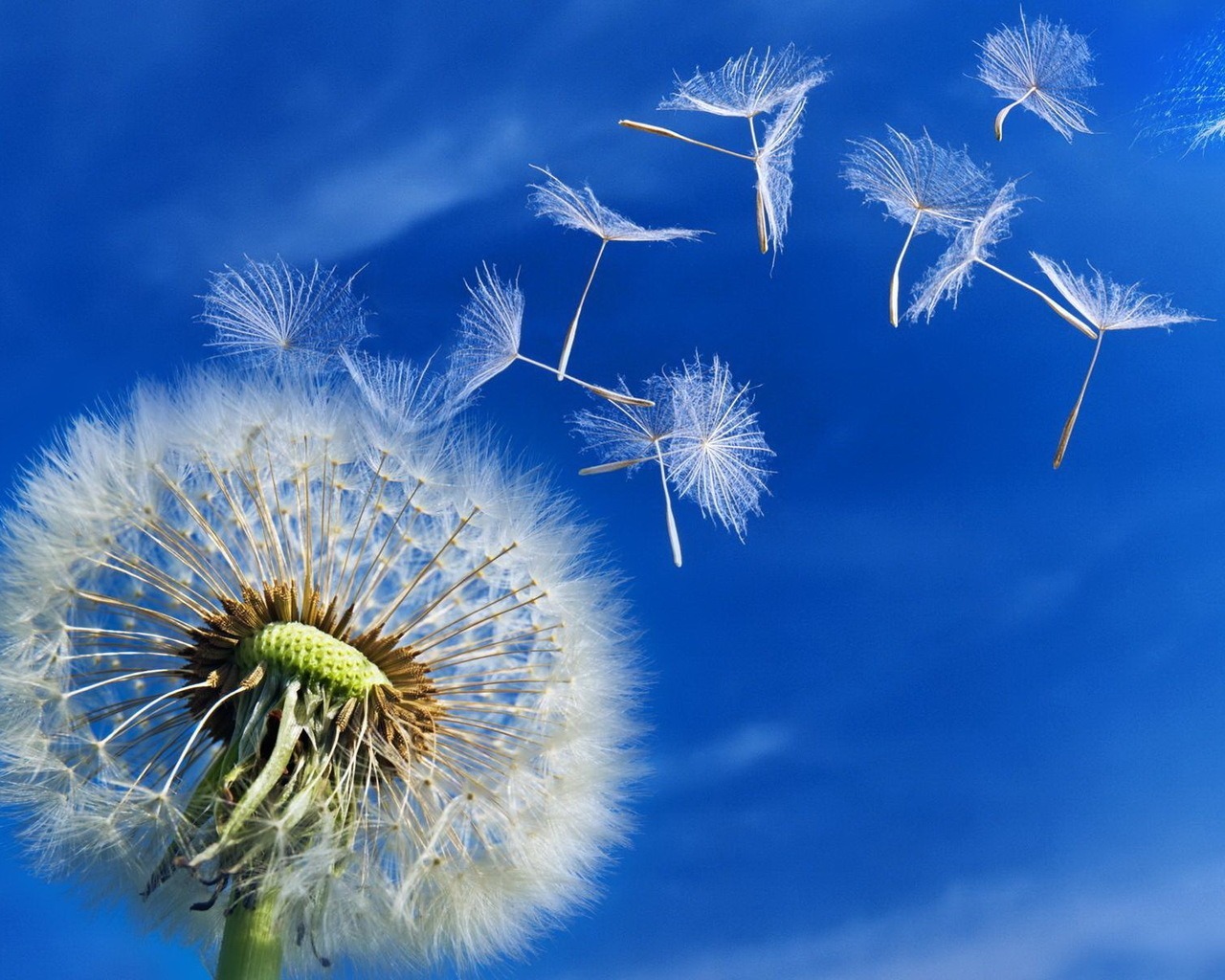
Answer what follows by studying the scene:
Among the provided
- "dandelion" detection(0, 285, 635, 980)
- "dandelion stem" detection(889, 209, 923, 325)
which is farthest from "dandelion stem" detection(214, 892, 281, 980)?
"dandelion stem" detection(889, 209, 923, 325)

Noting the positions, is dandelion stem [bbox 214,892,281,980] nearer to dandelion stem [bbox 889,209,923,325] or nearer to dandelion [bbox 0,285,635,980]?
dandelion [bbox 0,285,635,980]

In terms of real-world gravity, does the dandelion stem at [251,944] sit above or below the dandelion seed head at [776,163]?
below

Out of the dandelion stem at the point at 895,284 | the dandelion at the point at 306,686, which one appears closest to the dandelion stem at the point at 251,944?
the dandelion at the point at 306,686

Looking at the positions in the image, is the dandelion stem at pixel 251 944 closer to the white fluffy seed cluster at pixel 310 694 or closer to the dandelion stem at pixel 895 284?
the white fluffy seed cluster at pixel 310 694
